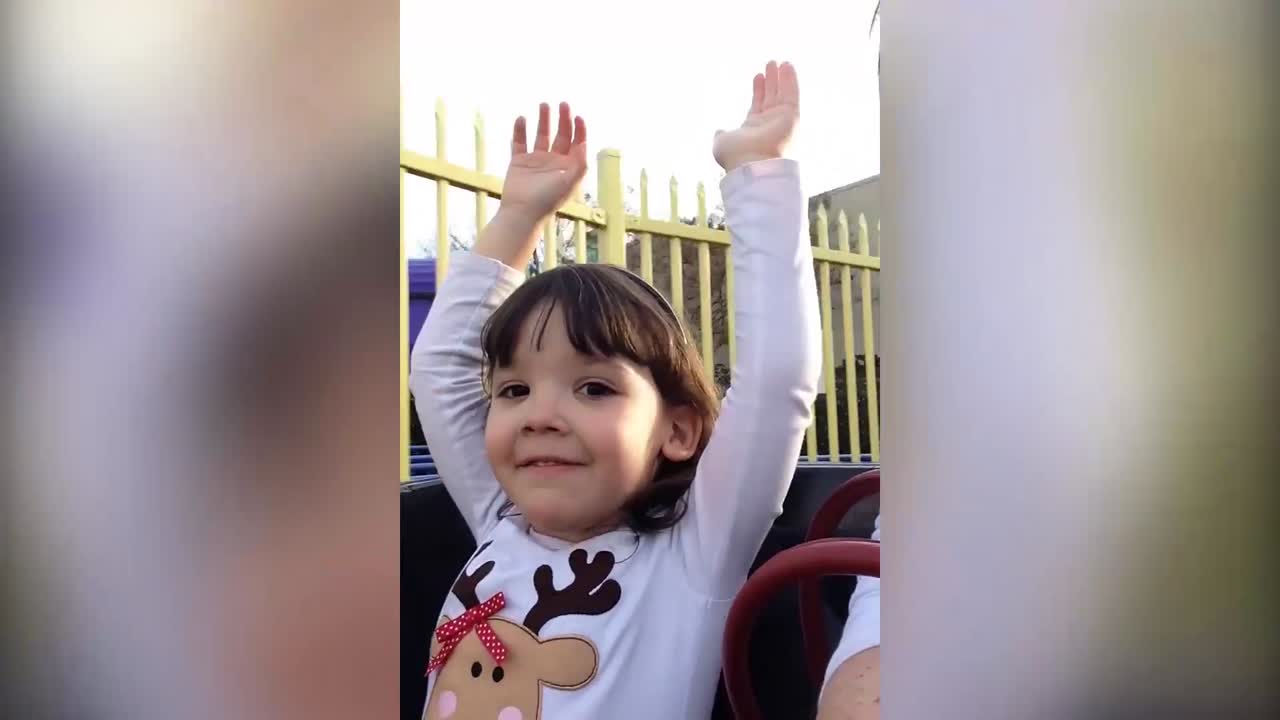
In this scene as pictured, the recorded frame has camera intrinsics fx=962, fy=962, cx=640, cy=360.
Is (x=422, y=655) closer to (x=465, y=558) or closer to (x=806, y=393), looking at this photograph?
(x=465, y=558)

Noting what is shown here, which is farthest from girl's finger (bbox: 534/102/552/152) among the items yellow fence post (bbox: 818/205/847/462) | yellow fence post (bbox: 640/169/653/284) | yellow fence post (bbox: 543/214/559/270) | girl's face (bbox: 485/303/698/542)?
yellow fence post (bbox: 818/205/847/462)

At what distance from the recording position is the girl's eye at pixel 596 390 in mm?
933

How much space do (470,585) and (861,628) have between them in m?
0.43

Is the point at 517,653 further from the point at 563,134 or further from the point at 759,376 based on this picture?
the point at 563,134

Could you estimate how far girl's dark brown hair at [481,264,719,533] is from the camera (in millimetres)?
946

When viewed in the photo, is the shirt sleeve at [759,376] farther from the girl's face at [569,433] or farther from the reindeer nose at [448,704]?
the reindeer nose at [448,704]

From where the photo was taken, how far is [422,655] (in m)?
1.18

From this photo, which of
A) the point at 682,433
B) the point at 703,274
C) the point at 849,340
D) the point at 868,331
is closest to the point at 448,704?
the point at 682,433

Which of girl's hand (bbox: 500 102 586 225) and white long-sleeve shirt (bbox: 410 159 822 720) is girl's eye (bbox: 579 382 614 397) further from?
girl's hand (bbox: 500 102 586 225)

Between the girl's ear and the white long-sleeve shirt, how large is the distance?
0.23ft

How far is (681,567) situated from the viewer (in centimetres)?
92
